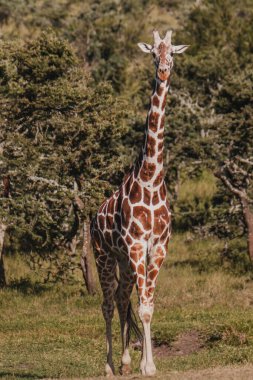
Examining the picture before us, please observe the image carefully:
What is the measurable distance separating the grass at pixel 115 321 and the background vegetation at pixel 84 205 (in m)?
0.05

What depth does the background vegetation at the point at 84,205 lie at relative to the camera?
2116 centimetres

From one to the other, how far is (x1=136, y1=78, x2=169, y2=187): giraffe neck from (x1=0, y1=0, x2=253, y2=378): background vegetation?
14.1 feet

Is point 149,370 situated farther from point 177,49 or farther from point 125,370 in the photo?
point 177,49

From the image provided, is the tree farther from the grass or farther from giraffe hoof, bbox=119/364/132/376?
giraffe hoof, bbox=119/364/132/376

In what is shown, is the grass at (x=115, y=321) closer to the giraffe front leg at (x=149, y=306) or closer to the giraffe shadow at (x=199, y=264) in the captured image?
the giraffe shadow at (x=199, y=264)

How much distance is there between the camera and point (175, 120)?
37906 millimetres

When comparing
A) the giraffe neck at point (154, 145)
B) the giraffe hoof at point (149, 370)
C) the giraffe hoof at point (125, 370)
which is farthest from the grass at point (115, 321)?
the giraffe neck at point (154, 145)

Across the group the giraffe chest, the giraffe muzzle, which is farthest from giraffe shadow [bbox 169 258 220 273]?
the giraffe muzzle

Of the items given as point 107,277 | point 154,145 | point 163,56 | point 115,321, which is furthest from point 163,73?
point 115,321

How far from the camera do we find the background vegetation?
833 inches

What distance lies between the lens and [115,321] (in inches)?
947

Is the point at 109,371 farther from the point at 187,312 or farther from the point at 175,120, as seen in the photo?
the point at 175,120

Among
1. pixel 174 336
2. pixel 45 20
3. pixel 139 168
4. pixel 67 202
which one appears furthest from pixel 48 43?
pixel 45 20

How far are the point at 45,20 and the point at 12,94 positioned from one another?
46.5 meters
